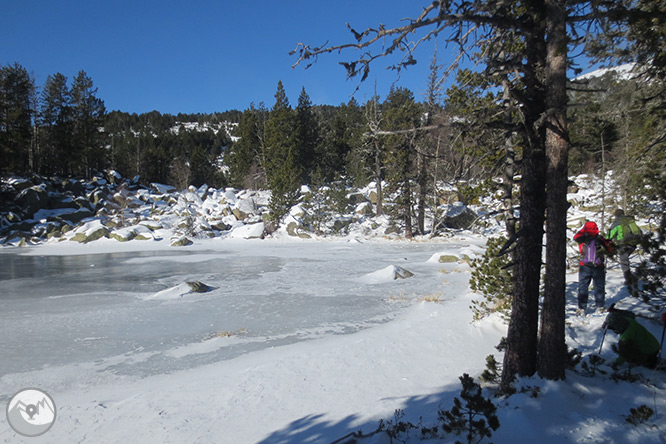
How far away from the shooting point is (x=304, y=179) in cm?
5031

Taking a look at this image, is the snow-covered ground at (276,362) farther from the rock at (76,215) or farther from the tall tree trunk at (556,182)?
the rock at (76,215)

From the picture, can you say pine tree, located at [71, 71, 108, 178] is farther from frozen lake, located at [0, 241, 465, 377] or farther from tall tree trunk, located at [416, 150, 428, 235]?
tall tree trunk, located at [416, 150, 428, 235]

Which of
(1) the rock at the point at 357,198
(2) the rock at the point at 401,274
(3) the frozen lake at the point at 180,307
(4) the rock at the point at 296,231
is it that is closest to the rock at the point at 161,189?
(4) the rock at the point at 296,231

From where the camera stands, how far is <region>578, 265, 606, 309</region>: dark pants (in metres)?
6.66

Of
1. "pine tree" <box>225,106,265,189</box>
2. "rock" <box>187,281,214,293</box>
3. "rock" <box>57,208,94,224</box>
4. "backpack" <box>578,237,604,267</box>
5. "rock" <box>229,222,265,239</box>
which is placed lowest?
"rock" <box>187,281,214,293</box>

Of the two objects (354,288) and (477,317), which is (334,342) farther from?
(354,288)

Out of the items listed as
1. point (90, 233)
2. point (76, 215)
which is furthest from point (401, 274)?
point (76, 215)

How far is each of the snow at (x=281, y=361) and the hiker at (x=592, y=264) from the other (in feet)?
1.22

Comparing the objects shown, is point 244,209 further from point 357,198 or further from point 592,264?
point 592,264

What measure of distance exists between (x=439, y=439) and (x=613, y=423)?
1.73 m

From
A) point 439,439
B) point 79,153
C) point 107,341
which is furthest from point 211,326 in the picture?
point 79,153

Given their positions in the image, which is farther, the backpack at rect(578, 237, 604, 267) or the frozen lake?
the frozen lake

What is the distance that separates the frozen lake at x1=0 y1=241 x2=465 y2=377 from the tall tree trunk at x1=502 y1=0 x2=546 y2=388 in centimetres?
432

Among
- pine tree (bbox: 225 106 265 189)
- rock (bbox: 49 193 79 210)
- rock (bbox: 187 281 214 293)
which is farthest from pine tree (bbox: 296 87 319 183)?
rock (bbox: 187 281 214 293)
